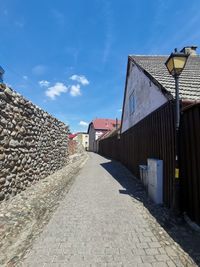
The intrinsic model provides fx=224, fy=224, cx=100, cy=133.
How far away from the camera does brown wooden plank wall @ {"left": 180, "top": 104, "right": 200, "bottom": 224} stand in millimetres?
4519

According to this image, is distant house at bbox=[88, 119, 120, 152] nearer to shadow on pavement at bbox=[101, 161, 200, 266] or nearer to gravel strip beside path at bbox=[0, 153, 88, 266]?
gravel strip beside path at bbox=[0, 153, 88, 266]

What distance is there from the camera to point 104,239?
397 cm

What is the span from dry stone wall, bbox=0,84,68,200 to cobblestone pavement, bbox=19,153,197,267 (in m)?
1.80

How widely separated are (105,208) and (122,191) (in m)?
2.10

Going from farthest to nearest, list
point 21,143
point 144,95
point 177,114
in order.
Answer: point 144,95 → point 21,143 → point 177,114

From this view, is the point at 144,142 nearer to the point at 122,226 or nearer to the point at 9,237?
the point at 122,226

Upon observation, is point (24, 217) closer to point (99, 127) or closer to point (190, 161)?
point (190, 161)

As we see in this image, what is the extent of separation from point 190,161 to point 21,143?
5.31 metres

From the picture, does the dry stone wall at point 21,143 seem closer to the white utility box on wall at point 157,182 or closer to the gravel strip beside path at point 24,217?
the gravel strip beside path at point 24,217

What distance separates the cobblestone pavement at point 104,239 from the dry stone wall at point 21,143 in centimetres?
180

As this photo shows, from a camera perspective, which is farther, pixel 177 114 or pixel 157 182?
pixel 157 182

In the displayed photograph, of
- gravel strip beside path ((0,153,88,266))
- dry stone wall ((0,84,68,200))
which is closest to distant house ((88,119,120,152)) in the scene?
dry stone wall ((0,84,68,200))

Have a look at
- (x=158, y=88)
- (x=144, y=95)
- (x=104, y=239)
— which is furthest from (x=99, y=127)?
(x=104, y=239)

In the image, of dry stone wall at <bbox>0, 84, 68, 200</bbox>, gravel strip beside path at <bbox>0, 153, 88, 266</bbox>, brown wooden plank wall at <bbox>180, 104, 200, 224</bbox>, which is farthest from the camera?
dry stone wall at <bbox>0, 84, 68, 200</bbox>
